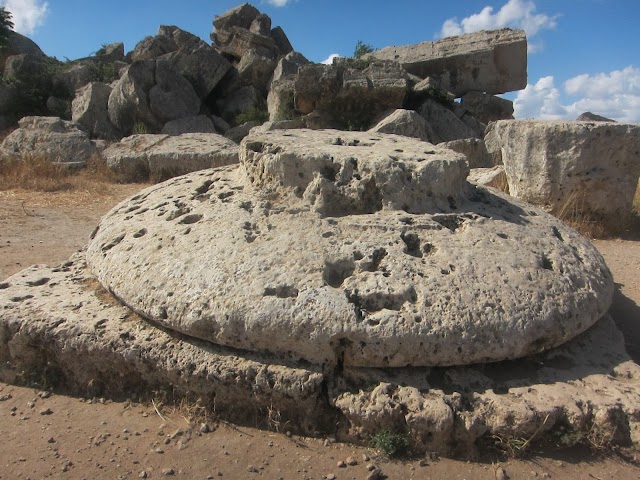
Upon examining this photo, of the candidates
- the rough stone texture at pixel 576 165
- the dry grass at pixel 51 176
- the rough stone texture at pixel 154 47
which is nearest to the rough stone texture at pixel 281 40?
the rough stone texture at pixel 154 47

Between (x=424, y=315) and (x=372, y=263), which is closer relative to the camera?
(x=424, y=315)

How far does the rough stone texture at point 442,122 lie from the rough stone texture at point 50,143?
5.85 metres

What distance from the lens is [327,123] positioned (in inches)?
420

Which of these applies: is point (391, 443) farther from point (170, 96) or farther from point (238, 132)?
point (170, 96)

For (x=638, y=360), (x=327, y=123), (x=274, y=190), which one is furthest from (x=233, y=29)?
(x=638, y=360)

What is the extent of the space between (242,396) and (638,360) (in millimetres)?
2152

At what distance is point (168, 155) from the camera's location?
27.1 ft

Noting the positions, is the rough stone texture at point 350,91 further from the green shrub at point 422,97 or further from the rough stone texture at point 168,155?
the rough stone texture at point 168,155

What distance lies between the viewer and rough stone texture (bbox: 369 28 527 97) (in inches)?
519

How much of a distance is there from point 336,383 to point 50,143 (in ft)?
26.2

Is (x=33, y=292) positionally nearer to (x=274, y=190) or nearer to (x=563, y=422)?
(x=274, y=190)

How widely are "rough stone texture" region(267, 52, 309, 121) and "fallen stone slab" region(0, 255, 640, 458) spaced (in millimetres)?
8526

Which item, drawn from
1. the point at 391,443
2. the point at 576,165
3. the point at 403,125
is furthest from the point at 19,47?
the point at 391,443

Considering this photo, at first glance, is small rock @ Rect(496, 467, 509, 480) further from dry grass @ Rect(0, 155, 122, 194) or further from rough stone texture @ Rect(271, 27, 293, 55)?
rough stone texture @ Rect(271, 27, 293, 55)
